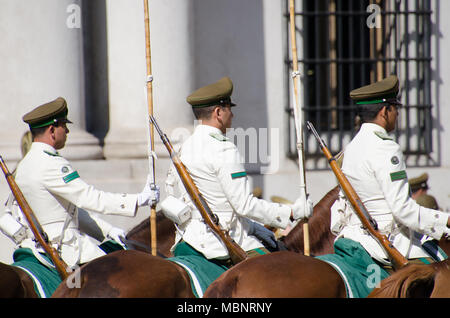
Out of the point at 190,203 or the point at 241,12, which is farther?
the point at 241,12

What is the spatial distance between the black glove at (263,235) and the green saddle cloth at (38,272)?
119 cm

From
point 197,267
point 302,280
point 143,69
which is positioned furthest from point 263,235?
point 143,69

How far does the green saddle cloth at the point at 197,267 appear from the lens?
12.5 feet

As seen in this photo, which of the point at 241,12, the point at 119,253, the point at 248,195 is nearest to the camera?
the point at 119,253

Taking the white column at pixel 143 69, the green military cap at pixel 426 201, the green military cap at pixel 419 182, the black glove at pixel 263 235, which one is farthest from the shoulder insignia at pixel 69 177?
the green military cap at pixel 426 201

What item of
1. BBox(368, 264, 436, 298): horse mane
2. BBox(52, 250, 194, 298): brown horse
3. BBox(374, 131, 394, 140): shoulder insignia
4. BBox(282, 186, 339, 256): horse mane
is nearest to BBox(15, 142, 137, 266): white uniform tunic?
BBox(52, 250, 194, 298): brown horse

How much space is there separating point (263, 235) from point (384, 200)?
0.79 meters

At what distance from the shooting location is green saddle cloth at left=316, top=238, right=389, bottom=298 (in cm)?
366

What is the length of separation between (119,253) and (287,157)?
4.71 metres

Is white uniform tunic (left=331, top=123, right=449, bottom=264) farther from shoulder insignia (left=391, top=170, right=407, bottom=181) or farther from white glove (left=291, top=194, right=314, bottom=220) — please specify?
white glove (left=291, top=194, right=314, bottom=220)

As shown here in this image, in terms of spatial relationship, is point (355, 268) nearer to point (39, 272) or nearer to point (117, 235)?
point (117, 235)

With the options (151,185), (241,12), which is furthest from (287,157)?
(151,185)
